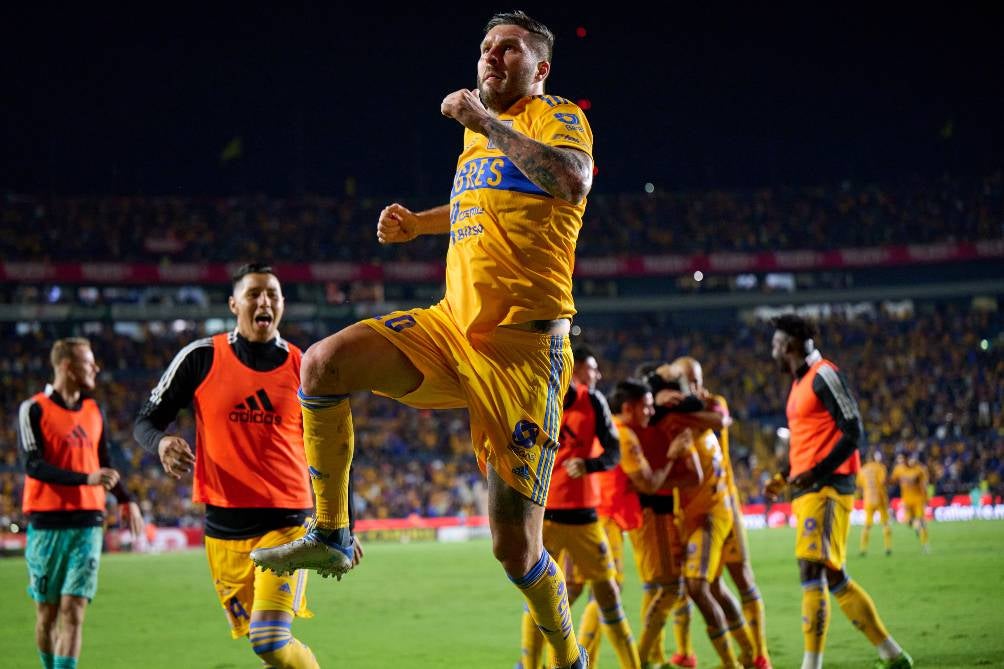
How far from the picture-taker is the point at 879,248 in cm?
4972

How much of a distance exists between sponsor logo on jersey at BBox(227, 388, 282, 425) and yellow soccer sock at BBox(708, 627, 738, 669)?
12.0 ft

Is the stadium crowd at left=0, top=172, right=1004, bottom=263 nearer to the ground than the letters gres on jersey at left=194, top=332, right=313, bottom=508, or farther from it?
farther from it

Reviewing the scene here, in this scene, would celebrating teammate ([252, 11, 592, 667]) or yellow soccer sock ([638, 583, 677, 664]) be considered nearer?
celebrating teammate ([252, 11, 592, 667])

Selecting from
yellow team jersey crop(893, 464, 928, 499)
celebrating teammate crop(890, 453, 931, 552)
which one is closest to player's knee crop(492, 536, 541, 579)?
celebrating teammate crop(890, 453, 931, 552)

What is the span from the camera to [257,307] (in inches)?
249

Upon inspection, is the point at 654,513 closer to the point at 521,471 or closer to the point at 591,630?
the point at 591,630

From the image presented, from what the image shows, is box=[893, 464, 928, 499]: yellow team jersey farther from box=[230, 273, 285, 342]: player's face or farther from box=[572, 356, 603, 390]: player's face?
box=[230, 273, 285, 342]: player's face

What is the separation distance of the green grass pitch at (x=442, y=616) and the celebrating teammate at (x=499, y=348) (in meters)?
5.12

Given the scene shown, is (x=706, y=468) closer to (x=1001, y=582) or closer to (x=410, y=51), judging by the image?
(x=1001, y=582)

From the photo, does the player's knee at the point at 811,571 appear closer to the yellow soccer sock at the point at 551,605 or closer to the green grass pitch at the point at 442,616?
the green grass pitch at the point at 442,616

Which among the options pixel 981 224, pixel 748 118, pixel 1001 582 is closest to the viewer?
pixel 1001 582

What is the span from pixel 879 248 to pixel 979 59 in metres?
17.3

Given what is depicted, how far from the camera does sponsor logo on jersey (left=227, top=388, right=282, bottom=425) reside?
624 centimetres

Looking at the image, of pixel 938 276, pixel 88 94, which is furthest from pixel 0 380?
pixel 938 276
